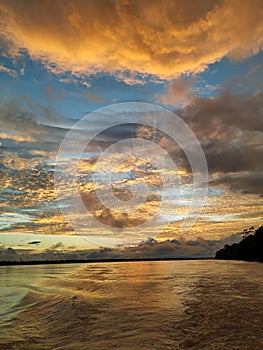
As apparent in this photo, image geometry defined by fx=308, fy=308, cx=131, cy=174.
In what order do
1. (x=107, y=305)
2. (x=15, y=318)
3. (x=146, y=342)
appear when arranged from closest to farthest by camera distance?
1. (x=146, y=342)
2. (x=15, y=318)
3. (x=107, y=305)

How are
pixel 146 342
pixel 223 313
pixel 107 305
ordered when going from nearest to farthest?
pixel 146 342 < pixel 223 313 < pixel 107 305

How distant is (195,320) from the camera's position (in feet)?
43.2

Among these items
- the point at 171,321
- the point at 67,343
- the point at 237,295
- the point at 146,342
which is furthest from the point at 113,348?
the point at 237,295

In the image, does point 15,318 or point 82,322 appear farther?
point 15,318

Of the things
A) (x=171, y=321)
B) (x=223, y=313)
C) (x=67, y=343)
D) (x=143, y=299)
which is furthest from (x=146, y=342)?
(x=143, y=299)

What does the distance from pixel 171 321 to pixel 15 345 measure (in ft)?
20.6

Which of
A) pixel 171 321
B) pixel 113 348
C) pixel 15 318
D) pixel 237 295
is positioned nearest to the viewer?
pixel 113 348

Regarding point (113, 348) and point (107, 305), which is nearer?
point (113, 348)

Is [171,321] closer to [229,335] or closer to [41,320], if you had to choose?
[229,335]

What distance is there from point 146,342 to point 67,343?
2584 mm

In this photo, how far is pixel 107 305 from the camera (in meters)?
18.9

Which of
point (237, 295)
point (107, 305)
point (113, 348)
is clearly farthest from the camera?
point (237, 295)

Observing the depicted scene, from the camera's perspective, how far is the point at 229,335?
10344mm

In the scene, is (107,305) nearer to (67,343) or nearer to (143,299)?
(143,299)
